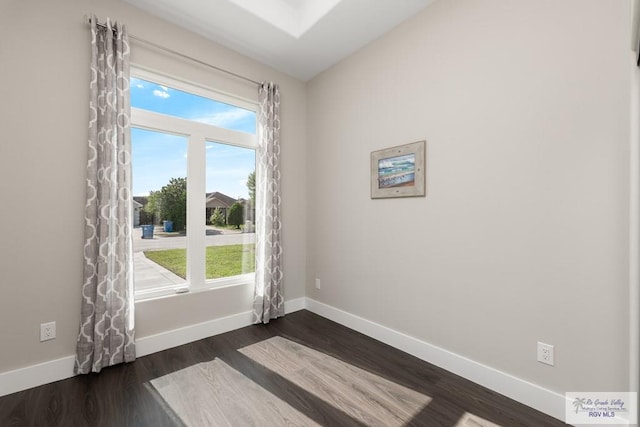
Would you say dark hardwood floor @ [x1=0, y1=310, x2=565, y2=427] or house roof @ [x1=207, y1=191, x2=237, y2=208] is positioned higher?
house roof @ [x1=207, y1=191, x2=237, y2=208]

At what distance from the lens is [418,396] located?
1846 mm

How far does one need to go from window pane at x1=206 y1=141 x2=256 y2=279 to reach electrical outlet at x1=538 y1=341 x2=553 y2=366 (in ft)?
8.46

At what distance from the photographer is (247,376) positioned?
2.07 metres

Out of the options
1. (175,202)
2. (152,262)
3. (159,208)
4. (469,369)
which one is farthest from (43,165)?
(469,369)

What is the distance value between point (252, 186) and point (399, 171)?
1.63 m

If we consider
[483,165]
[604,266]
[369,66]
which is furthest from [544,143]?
[369,66]

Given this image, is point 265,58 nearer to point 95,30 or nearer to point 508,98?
point 95,30

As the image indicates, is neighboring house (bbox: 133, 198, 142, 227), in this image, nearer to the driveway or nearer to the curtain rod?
the driveway

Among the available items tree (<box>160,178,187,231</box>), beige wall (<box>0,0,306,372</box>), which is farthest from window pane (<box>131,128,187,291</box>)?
beige wall (<box>0,0,306,372</box>)

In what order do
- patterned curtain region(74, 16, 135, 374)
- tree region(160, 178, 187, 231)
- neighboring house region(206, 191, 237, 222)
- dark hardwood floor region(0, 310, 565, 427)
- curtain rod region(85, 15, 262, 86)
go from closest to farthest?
1. dark hardwood floor region(0, 310, 565, 427)
2. patterned curtain region(74, 16, 135, 374)
3. curtain rod region(85, 15, 262, 86)
4. tree region(160, 178, 187, 231)
5. neighboring house region(206, 191, 237, 222)

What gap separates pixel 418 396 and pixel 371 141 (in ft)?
6.98

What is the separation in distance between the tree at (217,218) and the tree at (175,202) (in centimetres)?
26

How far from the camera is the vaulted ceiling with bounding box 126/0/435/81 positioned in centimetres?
231

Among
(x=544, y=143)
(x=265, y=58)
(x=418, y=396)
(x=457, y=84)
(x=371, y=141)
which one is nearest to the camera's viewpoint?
(x=544, y=143)
